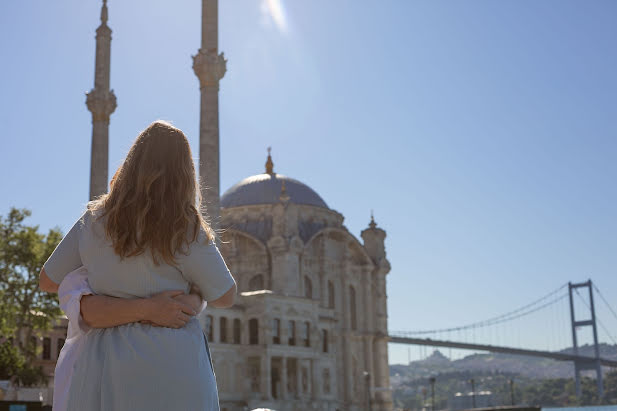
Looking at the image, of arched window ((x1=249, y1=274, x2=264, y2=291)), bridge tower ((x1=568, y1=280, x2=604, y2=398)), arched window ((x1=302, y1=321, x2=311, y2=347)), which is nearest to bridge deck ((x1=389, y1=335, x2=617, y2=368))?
bridge tower ((x1=568, y1=280, x2=604, y2=398))

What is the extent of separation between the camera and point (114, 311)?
3.38m

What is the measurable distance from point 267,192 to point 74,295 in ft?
222

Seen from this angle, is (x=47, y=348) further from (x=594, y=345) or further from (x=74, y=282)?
(x=594, y=345)

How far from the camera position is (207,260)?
3.54 m

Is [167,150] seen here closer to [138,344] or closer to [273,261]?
[138,344]

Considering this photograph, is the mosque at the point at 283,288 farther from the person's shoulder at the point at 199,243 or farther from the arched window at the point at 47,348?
the person's shoulder at the point at 199,243

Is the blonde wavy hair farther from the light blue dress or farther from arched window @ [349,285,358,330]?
arched window @ [349,285,358,330]

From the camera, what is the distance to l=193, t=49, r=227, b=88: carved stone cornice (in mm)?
29281

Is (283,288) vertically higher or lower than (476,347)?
higher

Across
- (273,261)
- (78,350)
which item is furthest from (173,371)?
(273,261)

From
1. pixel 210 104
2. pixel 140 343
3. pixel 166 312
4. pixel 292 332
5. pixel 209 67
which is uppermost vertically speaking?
pixel 209 67

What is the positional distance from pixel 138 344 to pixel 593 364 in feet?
367

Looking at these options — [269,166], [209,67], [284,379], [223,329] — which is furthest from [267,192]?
[209,67]

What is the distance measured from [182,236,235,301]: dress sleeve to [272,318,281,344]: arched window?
49165 mm
